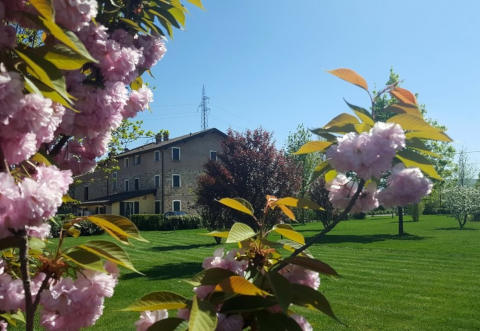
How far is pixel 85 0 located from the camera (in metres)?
1.00

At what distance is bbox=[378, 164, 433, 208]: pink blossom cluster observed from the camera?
4.09ft

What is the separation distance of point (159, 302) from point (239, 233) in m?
0.32

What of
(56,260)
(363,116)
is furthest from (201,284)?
(363,116)

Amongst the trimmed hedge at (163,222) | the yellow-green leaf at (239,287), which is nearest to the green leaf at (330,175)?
the yellow-green leaf at (239,287)

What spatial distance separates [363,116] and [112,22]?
42.0 inches

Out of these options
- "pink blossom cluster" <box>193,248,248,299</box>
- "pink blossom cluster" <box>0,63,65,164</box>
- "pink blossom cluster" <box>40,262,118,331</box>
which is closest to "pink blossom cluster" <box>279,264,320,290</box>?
"pink blossom cluster" <box>193,248,248,299</box>

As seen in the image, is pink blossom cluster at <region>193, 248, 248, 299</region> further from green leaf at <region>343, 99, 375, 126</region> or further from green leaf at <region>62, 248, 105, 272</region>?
green leaf at <region>343, 99, 375, 126</region>

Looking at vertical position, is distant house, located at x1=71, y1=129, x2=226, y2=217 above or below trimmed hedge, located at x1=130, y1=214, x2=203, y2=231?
above

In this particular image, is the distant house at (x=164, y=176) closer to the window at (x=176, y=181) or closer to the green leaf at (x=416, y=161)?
the window at (x=176, y=181)

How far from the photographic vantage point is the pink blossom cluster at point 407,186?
4.09ft

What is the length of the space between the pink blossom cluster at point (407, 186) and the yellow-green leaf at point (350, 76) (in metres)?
0.30

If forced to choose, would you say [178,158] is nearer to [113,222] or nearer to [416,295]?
[416,295]

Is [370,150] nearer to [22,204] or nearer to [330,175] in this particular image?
[330,175]

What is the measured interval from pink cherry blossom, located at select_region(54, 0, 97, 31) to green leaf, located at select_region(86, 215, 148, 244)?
1.77 ft
